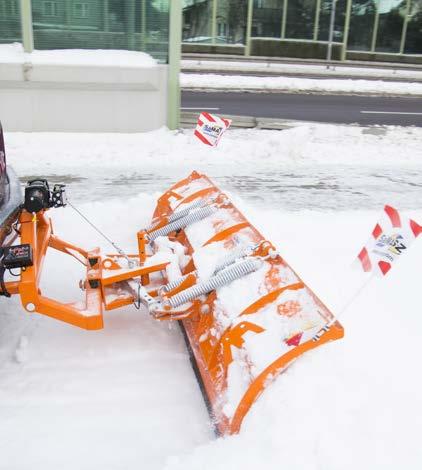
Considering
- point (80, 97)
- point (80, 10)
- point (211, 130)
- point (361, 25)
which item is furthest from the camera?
point (361, 25)

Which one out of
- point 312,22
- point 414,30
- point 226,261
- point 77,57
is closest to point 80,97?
point 77,57

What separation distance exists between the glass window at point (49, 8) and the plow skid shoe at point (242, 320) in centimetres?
692

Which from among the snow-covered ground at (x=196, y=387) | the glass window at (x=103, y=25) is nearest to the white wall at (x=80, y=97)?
the glass window at (x=103, y=25)

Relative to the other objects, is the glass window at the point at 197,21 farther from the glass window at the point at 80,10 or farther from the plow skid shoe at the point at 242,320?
the plow skid shoe at the point at 242,320

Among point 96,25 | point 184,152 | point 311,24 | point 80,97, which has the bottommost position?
point 184,152

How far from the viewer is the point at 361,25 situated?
28.6m

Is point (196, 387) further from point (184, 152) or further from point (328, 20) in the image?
point (328, 20)

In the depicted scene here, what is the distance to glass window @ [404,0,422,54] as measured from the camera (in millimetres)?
28656

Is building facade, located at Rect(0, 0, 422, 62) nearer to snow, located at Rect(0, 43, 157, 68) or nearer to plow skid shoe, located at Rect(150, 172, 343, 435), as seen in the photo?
snow, located at Rect(0, 43, 157, 68)

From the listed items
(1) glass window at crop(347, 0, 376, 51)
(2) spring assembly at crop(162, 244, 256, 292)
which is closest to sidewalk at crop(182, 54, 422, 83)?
(1) glass window at crop(347, 0, 376, 51)

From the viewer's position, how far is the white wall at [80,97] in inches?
369

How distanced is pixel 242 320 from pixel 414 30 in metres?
30.4

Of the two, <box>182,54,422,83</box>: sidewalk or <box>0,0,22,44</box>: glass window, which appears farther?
<box>182,54,422,83</box>: sidewalk

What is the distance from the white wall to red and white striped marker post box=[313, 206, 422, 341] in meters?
7.55
